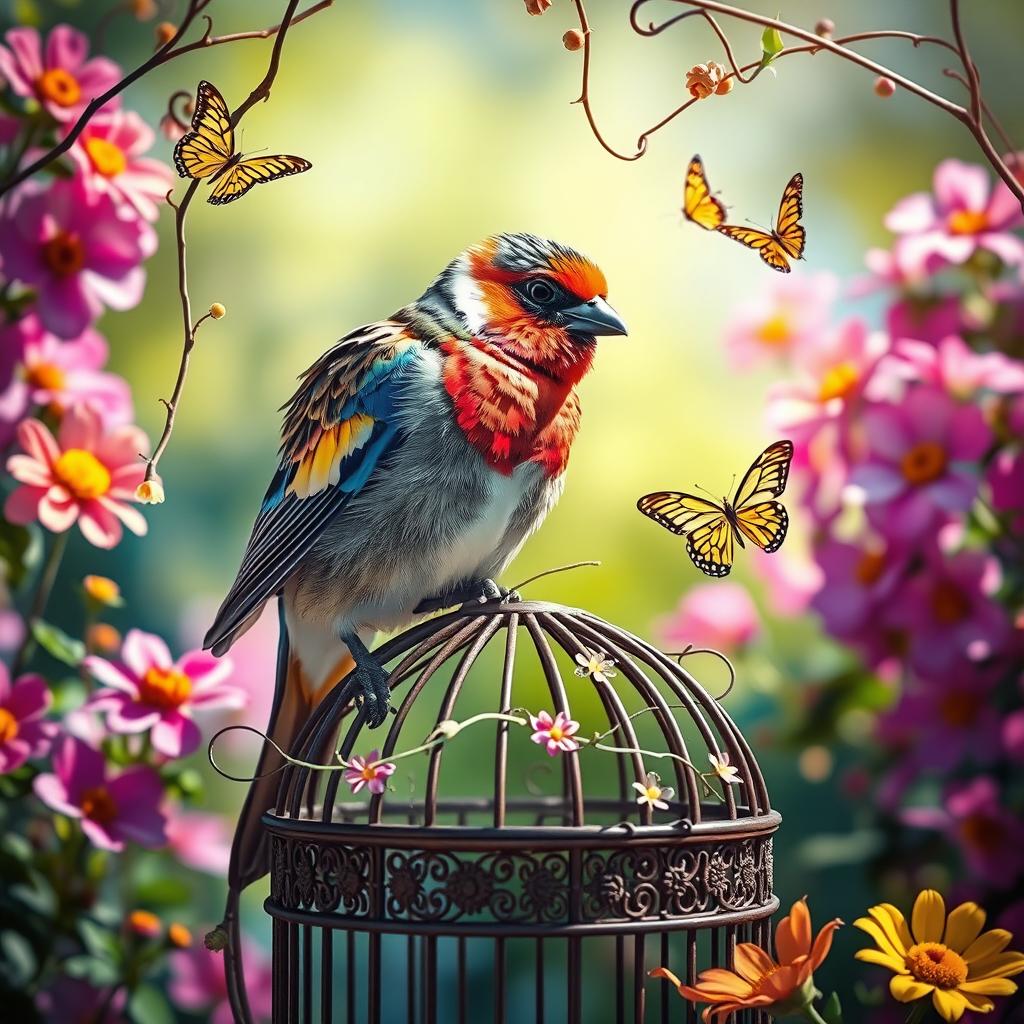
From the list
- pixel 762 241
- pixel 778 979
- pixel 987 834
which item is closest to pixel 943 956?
pixel 778 979

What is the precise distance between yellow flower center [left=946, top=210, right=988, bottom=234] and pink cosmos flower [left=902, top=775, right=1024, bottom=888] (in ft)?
2.79

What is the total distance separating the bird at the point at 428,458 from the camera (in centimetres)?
159

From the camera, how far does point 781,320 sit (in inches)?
89.3

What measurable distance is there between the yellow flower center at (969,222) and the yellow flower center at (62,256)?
1308 millimetres

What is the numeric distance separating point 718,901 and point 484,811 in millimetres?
538

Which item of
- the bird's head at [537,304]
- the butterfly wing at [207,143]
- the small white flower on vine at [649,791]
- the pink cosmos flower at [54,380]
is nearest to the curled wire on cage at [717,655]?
the small white flower on vine at [649,791]

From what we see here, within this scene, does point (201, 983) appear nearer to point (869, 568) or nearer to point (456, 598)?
point (456, 598)

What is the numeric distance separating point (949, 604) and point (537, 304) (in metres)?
0.81

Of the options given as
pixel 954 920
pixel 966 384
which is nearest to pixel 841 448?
pixel 966 384

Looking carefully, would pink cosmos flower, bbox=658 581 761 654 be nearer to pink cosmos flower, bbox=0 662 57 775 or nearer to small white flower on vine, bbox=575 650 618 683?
small white flower on vine, bbox=575 650 618 683

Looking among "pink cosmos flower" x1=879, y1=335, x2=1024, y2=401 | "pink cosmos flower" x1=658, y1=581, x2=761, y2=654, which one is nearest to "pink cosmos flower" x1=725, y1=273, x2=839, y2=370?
"pink cosmos flower" x1=879, y1=335, x2=1024, y2=401

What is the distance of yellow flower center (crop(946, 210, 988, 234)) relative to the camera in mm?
2000

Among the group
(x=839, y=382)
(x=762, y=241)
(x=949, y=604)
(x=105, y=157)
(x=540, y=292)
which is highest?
(x=105, y=157)

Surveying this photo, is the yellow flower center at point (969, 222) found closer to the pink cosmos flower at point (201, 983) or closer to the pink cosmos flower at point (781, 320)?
the pink cosmos flower at point (781, 320)
